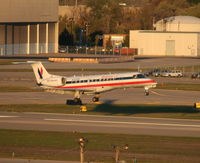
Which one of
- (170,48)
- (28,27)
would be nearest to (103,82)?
(28,27)

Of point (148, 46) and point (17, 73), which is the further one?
point (148, 46)

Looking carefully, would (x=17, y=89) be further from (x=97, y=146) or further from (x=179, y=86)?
(x=97, y=146)

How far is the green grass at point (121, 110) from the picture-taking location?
49.9 m

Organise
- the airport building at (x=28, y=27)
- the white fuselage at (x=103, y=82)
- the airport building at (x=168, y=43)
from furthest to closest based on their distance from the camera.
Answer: the airport building at (x=168, y=43)
the airport building at (x=28, y=27)
the white fuselage at (x=103, y=82)

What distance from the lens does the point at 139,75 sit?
5581 cm

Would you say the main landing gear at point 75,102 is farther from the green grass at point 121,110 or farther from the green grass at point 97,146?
the green grass at point 97,146

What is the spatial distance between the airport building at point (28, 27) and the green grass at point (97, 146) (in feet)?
290

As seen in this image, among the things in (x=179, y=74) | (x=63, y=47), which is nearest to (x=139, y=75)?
(x=179, y=74)

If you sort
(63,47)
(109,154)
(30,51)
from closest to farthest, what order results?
(109,154), (30,51), (63,47)

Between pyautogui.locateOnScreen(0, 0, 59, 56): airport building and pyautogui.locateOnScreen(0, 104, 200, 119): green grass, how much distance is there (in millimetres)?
72850

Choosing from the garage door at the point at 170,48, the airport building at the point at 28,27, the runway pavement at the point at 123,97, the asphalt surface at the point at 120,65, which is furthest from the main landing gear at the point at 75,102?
the garage door at the point at 170,48

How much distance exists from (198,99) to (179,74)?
3092 cm

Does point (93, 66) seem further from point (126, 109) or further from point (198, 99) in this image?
point (126, 109)

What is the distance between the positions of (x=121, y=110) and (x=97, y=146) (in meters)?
17.0
